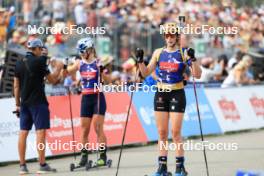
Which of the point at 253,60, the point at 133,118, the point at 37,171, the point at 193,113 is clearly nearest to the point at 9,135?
the point at 37,171

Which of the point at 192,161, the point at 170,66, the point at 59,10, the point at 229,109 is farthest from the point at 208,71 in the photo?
the point at 170,66

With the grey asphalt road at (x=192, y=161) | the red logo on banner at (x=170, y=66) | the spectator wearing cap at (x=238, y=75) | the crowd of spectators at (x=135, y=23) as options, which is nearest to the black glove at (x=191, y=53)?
the red logo on banner at (x=170, y=66)

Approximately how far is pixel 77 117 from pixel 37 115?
3.32 metres

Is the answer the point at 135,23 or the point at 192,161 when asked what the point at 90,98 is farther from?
the point at 135,23

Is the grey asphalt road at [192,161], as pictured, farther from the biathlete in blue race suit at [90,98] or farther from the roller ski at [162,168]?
the roller ski at [162,168]

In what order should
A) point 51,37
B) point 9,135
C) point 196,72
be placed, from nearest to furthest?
point 196,72, point 9,135, point 51,37

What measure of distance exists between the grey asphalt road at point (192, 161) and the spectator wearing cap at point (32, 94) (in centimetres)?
61

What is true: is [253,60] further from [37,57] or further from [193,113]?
[37,57]

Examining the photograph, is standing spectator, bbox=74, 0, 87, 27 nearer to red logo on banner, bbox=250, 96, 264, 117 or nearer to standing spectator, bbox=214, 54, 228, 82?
standing spectator, bbox=214, 54, 228, 82

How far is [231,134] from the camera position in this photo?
1862 centimetres

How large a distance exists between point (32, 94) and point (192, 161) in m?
3.28

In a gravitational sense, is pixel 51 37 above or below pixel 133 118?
above

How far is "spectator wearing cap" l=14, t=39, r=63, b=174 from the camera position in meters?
11.8

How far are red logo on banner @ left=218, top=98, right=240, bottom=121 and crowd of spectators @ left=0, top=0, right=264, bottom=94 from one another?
1130 mm
